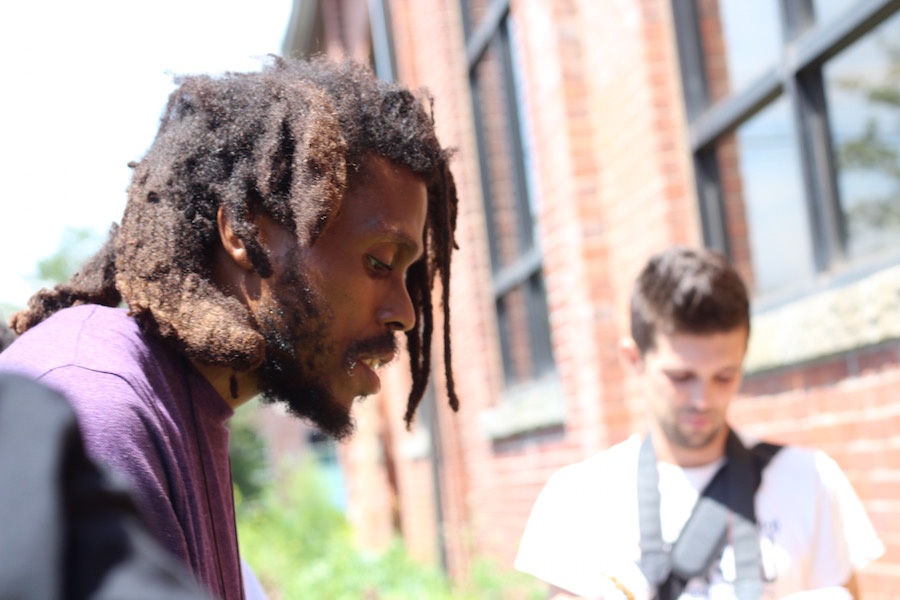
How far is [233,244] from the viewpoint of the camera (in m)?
1.99

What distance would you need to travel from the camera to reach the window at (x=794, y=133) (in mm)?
3850

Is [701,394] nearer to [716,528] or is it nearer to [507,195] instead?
[716,528]

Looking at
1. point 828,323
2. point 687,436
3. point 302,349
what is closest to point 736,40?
point 828,323

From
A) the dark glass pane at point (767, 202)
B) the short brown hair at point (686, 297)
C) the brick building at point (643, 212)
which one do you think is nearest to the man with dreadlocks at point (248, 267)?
the brick building at point (643, 212)

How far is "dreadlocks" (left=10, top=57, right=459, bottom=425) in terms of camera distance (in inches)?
75.4

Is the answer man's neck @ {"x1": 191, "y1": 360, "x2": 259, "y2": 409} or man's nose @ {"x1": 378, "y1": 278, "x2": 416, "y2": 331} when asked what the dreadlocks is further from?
man's nose @ {"x1": 378, "y1": 278, "x2": 416, "y2": 331}

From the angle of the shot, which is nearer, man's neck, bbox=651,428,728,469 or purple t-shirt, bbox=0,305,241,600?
purple t-shirt, bbox=0,305,241,600

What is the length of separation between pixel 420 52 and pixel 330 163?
7776 mm

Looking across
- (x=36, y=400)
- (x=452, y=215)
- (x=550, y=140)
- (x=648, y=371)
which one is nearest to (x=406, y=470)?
(x=550, y=140)

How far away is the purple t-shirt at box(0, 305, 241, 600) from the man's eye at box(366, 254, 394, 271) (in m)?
0.36

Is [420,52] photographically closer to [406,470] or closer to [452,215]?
[406,470]

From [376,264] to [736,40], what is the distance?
325 centimetres

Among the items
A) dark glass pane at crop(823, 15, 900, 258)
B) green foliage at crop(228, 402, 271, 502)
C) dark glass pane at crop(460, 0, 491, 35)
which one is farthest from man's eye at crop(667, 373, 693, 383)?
green foliage at crop(228, 402, 271, 502)

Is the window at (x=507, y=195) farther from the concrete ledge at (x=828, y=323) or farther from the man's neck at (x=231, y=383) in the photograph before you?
the man's neck at (x=231, y=383)
